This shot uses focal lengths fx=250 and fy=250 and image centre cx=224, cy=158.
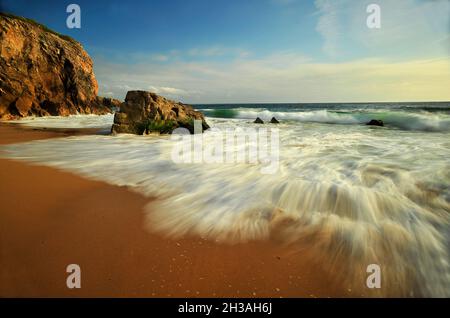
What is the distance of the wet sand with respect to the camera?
5.63 feet

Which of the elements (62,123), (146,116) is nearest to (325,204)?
(146,116)

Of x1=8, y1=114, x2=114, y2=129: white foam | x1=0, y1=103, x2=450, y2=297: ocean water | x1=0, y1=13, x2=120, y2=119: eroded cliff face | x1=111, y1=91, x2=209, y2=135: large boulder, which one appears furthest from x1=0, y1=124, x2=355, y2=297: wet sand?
x1=0, y1=13, x2=120, y2=119: eroded cliff face

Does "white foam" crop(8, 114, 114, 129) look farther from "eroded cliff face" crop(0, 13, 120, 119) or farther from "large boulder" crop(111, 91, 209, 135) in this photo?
"large boulder" crop(111, 91, 209, 135)

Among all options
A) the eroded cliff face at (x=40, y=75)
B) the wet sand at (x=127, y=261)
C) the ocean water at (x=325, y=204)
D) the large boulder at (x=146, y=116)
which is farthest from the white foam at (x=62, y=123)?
the wet sand at (x=127, y=261)

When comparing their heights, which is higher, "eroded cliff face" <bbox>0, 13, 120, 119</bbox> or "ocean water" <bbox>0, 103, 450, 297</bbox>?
"eroded cliff face" <bbox>0, 13, 120, 119</bbox>

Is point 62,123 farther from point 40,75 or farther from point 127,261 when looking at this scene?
point 127,261

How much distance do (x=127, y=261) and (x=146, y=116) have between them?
9.48m

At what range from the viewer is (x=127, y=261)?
6.46ft

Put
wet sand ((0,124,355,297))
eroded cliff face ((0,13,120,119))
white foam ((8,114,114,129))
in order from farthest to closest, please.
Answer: eroded cliff face ((0,13,120,119)) < white foam ((8,114,114,129)) < wet sand ((0,124,355,297))

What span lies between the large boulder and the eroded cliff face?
425 inches

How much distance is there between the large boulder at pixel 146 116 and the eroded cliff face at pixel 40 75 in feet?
35.4

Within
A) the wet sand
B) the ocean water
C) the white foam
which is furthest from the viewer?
the white foam

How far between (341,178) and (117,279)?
3.45 m

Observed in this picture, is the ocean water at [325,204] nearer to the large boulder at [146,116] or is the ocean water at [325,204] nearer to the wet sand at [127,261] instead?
the wet sand at [127,261]
